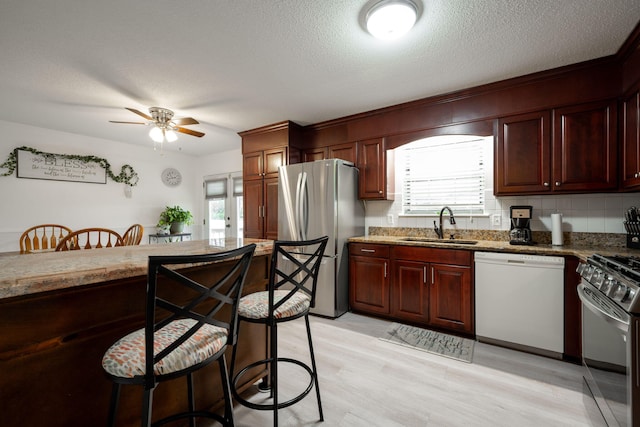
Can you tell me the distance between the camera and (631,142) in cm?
211

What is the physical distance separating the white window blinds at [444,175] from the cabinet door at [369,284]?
34.6 inches

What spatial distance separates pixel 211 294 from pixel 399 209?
298 cm

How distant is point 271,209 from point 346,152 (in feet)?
4.40

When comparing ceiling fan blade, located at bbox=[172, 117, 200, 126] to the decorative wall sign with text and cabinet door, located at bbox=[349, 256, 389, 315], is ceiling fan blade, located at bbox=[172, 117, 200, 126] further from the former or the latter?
the decorative wall sign with text

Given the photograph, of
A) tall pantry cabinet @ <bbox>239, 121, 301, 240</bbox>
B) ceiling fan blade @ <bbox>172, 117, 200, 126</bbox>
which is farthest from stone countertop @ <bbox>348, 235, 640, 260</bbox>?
ceiling fan blade @ <bbox>172, 117, 200, 126</bbox>

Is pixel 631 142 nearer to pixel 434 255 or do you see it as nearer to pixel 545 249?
pixel 545 249

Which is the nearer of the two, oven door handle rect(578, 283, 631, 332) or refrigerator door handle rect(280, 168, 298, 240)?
oven door handle rect(578, 283, 631, 332)

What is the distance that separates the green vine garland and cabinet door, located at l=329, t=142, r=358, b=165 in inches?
153

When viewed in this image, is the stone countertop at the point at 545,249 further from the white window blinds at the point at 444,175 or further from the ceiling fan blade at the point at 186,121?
the ceiling fan blade at the point at 186,121

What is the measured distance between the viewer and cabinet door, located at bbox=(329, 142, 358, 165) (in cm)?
361

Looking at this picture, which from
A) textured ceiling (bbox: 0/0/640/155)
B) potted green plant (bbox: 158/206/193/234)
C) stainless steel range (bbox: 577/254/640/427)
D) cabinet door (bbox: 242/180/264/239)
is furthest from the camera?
potted green plant (bbox: 158/206/193/234)

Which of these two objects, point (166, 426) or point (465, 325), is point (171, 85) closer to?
point (166, 426)

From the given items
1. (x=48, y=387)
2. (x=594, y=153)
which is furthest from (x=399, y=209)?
(x=48, y=387)

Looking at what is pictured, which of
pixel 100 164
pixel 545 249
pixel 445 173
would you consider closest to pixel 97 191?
pixel 100 164
